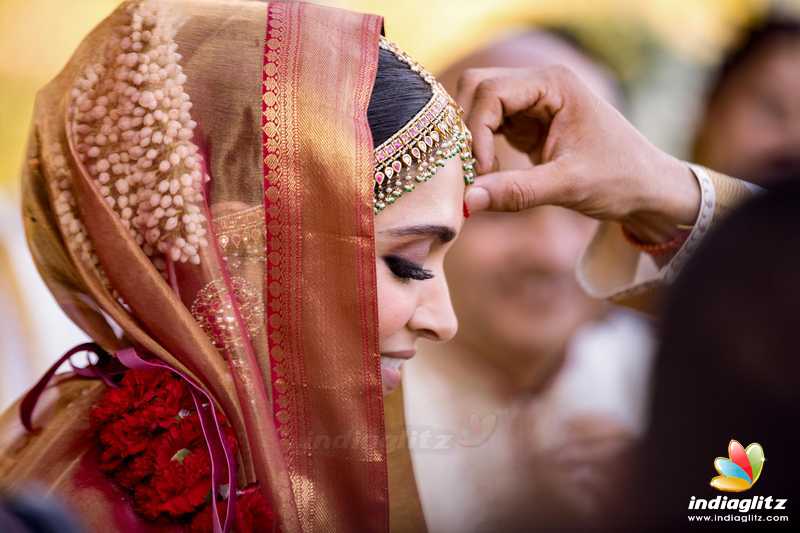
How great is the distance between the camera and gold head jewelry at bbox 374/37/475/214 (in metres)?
1.27

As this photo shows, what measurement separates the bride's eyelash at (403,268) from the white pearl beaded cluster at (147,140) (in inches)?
11.7

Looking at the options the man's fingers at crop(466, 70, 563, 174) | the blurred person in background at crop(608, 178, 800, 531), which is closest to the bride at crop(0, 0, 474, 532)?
the man's fingers at crop(466, 70, 563, 174)

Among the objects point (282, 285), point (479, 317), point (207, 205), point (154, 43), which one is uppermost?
point (154, 43)

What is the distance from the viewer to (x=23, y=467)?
47.5 inches

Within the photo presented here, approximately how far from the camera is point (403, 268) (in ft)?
4.32

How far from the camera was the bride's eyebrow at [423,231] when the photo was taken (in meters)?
1.30

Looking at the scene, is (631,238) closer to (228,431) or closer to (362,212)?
(362,212)

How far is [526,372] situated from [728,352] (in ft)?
5.21

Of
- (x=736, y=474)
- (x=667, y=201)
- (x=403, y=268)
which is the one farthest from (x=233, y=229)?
(x=736, y=474)

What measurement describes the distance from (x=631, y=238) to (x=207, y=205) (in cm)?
99

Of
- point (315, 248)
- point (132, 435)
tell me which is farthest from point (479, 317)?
point (132, 435)

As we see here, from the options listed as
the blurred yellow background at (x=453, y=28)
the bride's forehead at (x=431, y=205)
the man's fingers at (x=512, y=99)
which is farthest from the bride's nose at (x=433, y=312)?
the blurred yellow background at (x=453, y=28)

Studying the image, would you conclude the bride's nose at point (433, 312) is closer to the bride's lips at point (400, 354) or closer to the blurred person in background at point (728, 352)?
the bride's lips at point (400, 354)

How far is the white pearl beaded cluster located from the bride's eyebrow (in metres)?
0.30
